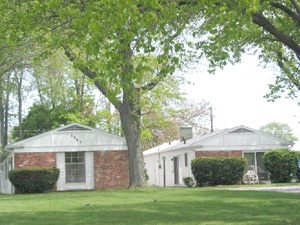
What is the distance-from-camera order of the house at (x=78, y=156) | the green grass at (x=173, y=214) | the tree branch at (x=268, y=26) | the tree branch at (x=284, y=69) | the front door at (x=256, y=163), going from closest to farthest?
1. the green grass at (x=173, y=214)
2. the tree branch at (x=268, y=26)
3. the tree branch at (x=284, y=69)
4. the house at (x=78, y=156)
5. the front door at (x=256, y=163)

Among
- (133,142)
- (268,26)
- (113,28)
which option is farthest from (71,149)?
(113,28)

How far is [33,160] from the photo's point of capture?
29328 millimetres

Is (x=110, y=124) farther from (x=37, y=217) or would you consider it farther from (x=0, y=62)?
(x=37, y=217)

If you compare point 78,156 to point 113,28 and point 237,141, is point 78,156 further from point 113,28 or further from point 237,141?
point 113,28

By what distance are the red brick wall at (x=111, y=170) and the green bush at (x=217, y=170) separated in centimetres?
421

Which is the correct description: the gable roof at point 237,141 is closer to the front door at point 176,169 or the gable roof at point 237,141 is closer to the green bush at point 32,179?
the front door at point 176,169

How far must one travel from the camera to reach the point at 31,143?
2947 cm

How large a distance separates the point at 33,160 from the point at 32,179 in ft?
5.80

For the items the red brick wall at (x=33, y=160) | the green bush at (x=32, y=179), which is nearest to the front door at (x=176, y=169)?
the red brick wall at (x=33, y=160)

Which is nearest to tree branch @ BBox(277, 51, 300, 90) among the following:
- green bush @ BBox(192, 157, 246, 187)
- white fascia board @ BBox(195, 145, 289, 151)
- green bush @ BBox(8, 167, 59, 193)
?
green bush @ BBox(192, 157, 246, 187)

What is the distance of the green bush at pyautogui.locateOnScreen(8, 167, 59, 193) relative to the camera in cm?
2783

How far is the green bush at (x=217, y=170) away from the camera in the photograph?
28500mm

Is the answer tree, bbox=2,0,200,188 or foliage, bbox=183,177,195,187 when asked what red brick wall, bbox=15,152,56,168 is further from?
tree, bbox=2,0,200,188

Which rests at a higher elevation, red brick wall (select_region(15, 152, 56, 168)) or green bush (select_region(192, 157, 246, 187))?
red brick wall (select_region(15, 152, 56, 168))
